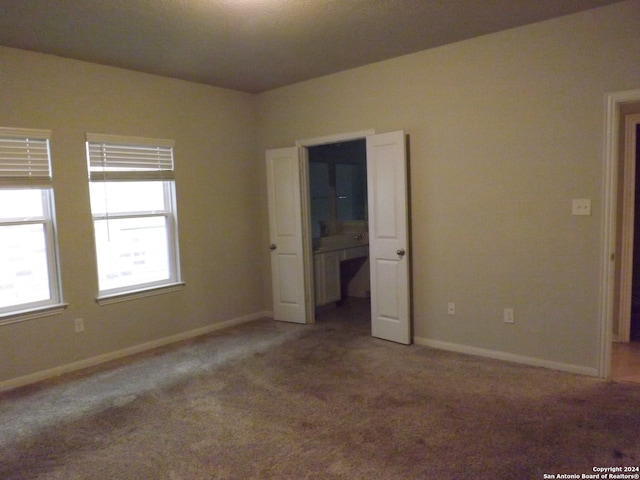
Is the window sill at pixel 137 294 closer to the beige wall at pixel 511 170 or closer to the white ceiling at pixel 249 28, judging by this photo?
the white ceiling at pixel 249 28

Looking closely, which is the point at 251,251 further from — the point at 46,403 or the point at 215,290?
the point at 46,403

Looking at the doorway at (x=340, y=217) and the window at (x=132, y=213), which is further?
the doorway at (x=340, y=217)

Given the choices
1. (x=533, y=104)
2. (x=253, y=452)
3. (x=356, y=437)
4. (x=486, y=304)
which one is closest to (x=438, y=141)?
(x=533, y=104)

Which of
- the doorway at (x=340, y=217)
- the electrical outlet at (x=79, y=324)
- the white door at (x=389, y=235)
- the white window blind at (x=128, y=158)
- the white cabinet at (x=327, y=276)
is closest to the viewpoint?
the electrical outlet at (x=79, y=324)

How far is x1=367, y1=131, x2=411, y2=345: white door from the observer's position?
419 cm

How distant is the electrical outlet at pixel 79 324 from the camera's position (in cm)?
396

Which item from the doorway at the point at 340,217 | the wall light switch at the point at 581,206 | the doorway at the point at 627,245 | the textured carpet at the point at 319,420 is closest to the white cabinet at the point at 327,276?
the doorway at the point at 340,217

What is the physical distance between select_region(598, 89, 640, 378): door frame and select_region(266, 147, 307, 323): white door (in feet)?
9.46

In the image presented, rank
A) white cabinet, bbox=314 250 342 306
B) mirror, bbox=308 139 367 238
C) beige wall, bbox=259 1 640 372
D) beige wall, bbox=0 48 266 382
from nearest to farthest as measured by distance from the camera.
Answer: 1. beige wall, bbox=259 1 640 372
2. beige wall, bbox=0 48 266 382
3. white cabinet, bbox=314 250 342 306
4. mirror, bbox=308 139 367 238

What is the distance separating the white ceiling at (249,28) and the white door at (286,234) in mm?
1167

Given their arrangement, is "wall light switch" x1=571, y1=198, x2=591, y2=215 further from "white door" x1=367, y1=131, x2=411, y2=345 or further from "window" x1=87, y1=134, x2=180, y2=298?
"window" x1=87, y1=134, x2=180, y2=298

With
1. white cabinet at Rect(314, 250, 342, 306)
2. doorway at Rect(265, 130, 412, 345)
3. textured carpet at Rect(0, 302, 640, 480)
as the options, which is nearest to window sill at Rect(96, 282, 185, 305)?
textured carpet at Rect(0, 302, 640, 480)

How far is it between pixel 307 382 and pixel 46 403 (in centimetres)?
191

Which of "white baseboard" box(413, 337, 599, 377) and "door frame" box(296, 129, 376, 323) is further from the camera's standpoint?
"door frame" box(296, 129, 376, 323)
